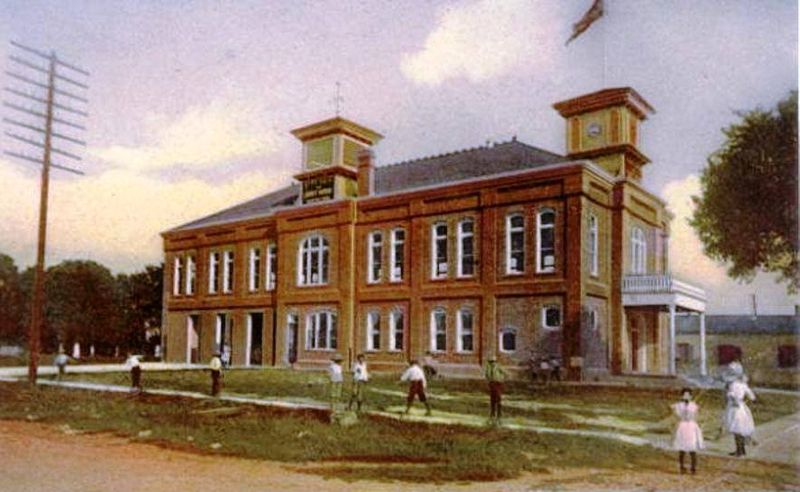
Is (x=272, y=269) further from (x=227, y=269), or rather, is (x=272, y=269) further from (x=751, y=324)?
(x=751, y=324)

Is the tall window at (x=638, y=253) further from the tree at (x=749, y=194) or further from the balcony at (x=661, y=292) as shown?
the tree at (x=749, y=194)

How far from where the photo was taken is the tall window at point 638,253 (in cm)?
1239

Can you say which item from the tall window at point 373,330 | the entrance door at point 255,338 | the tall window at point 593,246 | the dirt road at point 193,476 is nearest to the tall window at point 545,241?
the tall window at point 593,246

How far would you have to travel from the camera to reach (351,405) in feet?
39.7

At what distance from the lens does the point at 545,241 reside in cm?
1569

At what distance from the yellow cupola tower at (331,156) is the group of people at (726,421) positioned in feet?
19.2

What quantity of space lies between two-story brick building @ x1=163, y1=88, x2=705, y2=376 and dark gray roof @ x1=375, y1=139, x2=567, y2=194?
0.15 feet

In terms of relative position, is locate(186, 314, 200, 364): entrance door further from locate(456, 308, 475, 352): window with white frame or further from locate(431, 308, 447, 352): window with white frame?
locate(456, 308, 475, 352): window with white frame

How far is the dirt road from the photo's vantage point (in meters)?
8.73

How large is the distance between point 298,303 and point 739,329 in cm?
1118

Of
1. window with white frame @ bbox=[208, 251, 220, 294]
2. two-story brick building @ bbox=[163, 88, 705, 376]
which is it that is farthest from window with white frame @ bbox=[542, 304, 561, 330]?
window with white frame @ bbox=[208, 251, 220, 294]

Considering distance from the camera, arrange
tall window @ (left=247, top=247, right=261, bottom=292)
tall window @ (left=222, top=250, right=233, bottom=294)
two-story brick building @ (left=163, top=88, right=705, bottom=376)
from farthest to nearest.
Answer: tall window @ (left=247, top=247, right=261, bottom=292) → tall window @ (left=222, top=250, right=233, bottom=294) → two-story brick building @ (left=163, top=88, right=705, bottom=376)

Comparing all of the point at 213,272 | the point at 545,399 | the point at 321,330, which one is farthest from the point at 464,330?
the point at 213,272

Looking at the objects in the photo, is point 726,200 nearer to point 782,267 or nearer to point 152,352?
point 782,267
